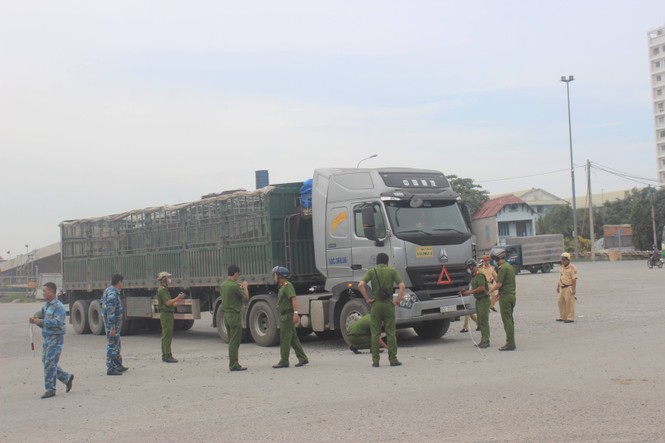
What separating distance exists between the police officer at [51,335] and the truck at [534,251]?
40932mm

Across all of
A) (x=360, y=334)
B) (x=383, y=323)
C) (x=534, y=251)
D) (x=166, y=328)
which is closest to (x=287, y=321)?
(x=383, y=323)

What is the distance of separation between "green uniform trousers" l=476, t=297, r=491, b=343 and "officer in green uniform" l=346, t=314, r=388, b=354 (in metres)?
1.78

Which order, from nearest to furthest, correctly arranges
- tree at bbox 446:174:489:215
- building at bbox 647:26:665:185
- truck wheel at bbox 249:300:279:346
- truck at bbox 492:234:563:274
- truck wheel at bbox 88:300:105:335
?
truck wheel at bbox 249:300:279:346 < truck wheel at bbox 88:300:105:335 < truck at bbox 492:234:563:274 < tree at bbox 446:174:489:215 < building at bbox 647:26:665:185

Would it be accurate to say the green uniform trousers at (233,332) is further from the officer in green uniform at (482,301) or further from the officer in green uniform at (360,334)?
the officer in green uniform at (482,301)

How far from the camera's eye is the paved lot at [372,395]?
7.25m

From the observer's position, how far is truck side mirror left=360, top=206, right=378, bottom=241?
14.1 metres

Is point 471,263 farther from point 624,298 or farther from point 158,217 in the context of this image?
point 624,298

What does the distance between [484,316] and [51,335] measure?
7.35m

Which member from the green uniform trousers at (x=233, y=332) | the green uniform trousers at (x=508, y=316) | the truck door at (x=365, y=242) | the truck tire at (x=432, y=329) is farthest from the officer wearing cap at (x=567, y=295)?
the green uniform trousers at (x=233, y=332)

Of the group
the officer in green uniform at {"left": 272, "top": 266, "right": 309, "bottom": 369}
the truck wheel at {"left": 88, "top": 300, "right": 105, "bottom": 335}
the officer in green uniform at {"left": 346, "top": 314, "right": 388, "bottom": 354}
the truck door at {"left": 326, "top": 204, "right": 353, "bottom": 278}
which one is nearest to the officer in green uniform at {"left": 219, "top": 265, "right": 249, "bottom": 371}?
the officer in green uniform at {"left": 272, "top": 266, "right": 309, "bottom": 369}

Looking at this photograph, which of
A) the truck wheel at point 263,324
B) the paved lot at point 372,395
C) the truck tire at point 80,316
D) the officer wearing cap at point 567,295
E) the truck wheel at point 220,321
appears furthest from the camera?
the truck tire at point 80,316

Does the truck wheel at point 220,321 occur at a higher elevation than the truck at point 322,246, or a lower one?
lower

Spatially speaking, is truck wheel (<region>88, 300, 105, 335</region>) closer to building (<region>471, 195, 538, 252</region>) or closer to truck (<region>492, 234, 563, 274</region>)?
truck (<region>492, 234, 563, 274</region>)

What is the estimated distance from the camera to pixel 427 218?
1463cm
